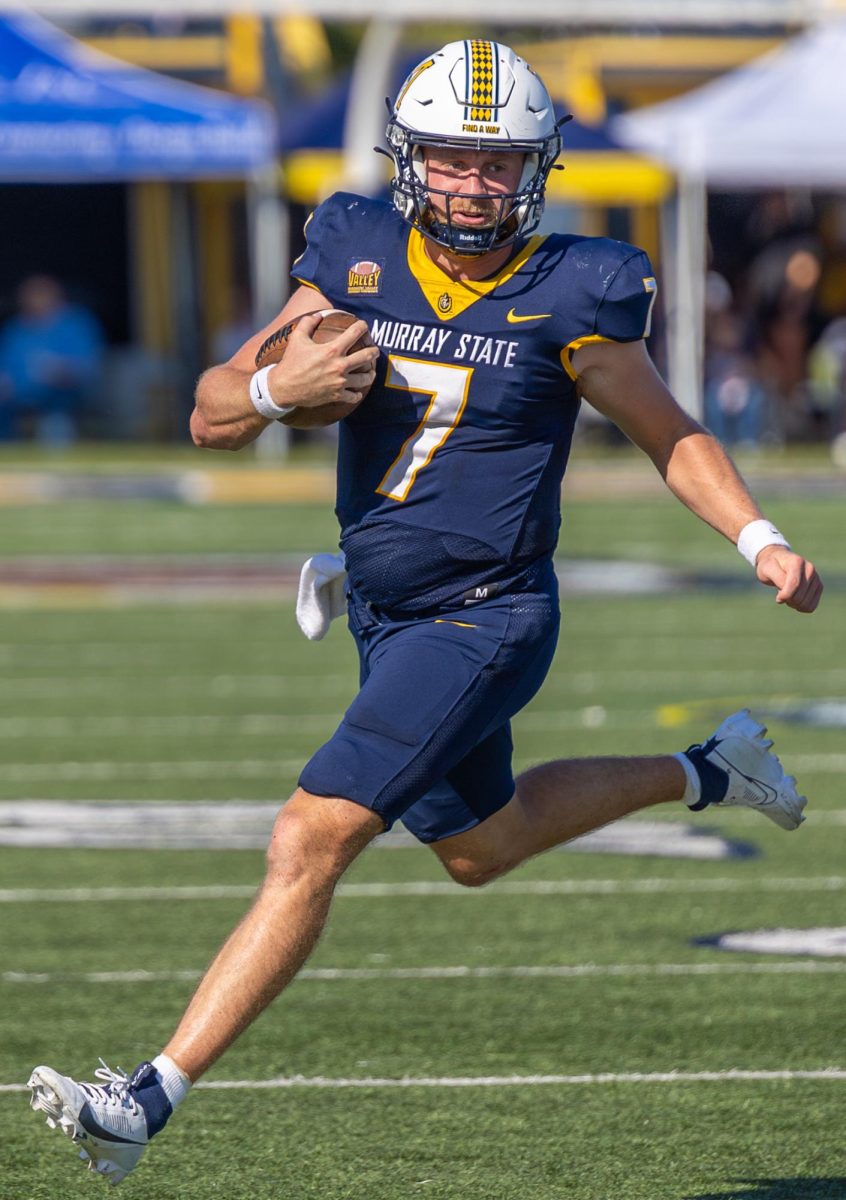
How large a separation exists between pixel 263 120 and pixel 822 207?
24.0 feet

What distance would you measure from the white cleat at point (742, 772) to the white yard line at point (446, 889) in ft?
5.39

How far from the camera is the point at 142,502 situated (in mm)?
21062

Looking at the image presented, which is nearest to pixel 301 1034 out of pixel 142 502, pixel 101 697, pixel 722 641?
pixel 101 697

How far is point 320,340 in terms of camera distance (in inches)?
170

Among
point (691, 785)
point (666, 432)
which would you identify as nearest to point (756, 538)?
point (666, 432)

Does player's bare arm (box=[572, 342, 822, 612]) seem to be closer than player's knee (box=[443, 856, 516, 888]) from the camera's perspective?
Yes


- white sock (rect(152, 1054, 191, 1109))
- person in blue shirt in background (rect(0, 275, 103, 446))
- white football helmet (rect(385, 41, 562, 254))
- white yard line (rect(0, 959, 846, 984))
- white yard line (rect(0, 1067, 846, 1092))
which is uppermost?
white football helmet (rect(385, 41, 562, 254))

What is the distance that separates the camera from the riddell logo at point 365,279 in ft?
15.0

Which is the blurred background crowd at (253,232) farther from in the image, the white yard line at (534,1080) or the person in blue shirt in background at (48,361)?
the white yard line at (534,1080)

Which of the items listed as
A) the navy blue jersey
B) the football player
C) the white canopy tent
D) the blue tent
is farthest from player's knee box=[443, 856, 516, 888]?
the blue tent

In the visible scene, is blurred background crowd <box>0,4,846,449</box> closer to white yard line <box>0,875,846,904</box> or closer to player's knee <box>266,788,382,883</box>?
white yard line <box>0,875,846,904</box>

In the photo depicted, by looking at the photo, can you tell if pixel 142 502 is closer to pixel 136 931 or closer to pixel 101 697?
pixel 101 697

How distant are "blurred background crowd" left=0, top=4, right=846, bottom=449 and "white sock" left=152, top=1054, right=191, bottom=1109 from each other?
19.7 metres

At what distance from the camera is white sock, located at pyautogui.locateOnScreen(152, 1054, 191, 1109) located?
3.86 m
